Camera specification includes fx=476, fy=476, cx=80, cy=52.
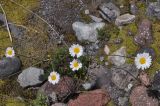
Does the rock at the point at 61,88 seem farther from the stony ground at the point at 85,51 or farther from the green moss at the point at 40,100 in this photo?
the green moss at the point at 40,100

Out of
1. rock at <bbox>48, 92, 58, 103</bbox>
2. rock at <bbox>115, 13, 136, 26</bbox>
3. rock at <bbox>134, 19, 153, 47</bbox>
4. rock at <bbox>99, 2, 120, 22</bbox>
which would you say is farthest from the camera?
rock at <bbox>99, 2, 120, 22</bbox>

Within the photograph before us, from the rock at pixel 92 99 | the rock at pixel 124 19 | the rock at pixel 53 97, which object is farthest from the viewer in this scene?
the rock at pixel 124 19

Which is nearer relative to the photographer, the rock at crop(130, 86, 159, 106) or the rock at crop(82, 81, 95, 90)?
the rock at crop(130, 86, 159, 106)

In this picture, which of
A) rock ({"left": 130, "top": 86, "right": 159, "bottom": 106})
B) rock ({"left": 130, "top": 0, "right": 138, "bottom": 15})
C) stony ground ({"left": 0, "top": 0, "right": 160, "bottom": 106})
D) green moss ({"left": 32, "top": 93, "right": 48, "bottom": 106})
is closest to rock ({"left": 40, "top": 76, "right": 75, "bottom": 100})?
stony ground ({"left": 0, "top": 0, "right": 160, "bottom": 106})

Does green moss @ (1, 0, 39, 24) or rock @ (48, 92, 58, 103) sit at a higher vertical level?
green moss @ (1, 0, 39, 24)

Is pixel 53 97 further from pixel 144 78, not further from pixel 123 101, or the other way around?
pixel 144 78

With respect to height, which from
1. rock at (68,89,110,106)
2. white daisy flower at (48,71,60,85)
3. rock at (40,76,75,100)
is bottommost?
rock at (68,89,110,106)

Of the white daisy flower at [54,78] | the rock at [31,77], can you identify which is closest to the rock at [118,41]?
the white daisy flower at [54,78]

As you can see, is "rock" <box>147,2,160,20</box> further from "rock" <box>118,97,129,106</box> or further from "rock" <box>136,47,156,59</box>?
"rock" <box>118,97,129,106</box>
